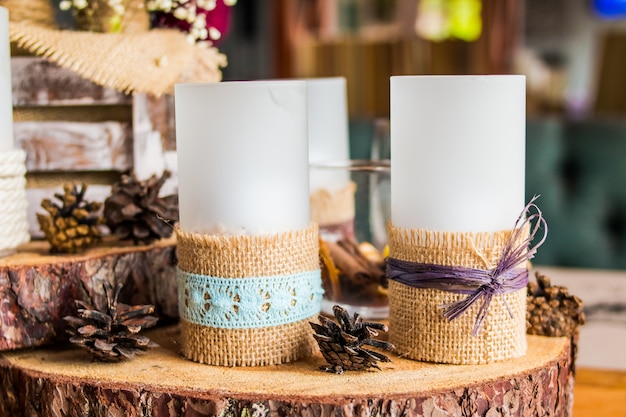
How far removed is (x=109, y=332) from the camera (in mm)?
728

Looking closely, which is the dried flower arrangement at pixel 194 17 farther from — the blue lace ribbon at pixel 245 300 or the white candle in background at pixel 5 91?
the blue lace ribbon at pixel 245 300

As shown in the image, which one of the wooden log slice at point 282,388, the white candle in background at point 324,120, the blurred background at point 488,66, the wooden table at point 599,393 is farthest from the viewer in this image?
the blurred background at point 488,66

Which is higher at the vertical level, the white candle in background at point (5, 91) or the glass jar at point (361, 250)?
the white candle in background at point (5, 91)

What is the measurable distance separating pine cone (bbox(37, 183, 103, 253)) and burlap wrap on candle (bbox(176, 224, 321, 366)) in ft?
0.51

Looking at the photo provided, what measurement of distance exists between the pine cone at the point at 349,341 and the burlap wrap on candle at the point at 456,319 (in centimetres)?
4

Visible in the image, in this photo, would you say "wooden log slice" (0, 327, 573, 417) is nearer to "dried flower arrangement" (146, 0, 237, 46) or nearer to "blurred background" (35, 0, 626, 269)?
"dried flower arrangement" (146, 0, 237, 46)

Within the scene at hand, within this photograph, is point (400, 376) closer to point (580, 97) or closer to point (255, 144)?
point (255, 144)

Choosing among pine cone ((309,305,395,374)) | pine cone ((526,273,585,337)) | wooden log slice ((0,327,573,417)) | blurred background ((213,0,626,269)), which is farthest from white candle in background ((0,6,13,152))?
blurred background ((213,0,626,269))

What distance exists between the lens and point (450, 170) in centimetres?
70

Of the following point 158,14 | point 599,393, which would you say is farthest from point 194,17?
point 599,393

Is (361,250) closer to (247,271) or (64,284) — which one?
(247,271)

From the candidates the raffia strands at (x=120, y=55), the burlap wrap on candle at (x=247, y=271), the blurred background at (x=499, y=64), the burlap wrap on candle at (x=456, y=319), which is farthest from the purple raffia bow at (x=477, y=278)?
the blurred background at (x=499, y=64)

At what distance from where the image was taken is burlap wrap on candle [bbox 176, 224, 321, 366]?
0.71 metres

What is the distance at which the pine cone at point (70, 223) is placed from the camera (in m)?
0.83
